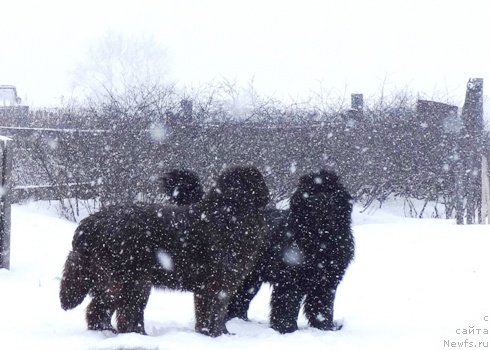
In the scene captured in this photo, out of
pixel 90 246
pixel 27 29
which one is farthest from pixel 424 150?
pixel 27 29

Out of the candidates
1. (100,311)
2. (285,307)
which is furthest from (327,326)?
(100,311)

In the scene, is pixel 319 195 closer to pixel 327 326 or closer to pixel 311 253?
pixel 311 253

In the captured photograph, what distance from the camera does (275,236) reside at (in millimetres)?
5410

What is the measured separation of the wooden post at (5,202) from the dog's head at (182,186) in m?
2.19

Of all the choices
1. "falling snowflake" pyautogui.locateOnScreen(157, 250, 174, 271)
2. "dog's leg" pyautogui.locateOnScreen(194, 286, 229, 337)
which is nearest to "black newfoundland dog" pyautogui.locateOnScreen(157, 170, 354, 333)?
"dog's leg" pyautogui.locateOnScreen(194, 286, 229, 337)

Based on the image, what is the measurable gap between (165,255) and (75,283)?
0.64 m

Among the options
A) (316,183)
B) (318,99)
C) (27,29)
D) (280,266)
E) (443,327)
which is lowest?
(443,327)

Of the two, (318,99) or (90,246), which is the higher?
(318,99)

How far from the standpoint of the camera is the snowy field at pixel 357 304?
185 inches

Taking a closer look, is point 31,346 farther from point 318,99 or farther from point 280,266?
point 318,99

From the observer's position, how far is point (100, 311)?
4.83 m

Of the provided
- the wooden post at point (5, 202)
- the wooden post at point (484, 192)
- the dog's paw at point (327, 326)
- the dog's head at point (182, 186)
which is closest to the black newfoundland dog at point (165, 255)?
the dog's head at point (182, 186)

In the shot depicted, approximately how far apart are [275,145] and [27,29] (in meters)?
74.8

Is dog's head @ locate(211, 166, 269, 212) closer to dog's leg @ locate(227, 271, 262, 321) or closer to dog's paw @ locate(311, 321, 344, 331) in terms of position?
dog's leg @ locate(227, 271, 262, 321)
